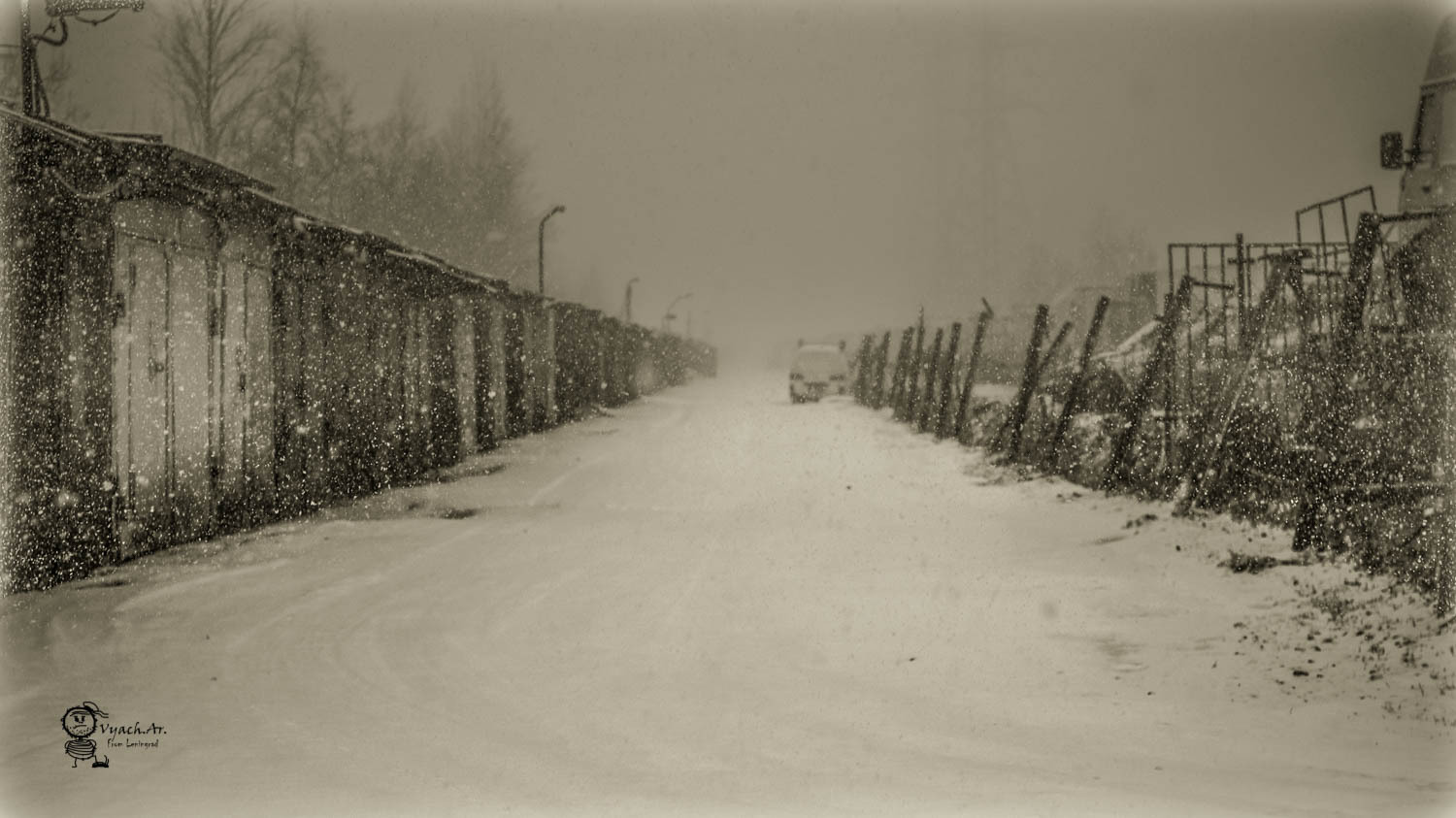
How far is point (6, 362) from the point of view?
934cm

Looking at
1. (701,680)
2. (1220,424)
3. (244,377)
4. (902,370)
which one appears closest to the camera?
(701,680)

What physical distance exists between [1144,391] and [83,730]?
1025cm

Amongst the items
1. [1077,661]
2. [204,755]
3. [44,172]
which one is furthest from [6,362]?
[1077,661]

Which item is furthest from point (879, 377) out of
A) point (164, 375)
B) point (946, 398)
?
point (164, 375)

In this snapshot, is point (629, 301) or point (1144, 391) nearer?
point (1144, 391)

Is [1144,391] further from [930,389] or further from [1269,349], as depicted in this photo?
[930,389]

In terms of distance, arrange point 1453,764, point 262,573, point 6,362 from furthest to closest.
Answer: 1. point 262,573
2. point 6,362
3. point 1453,764

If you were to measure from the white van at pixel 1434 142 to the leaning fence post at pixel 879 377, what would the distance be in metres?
21.1

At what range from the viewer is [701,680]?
21.8 ft

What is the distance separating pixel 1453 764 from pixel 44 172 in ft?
31.7

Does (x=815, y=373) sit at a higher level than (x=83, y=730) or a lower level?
higher

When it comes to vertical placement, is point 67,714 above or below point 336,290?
below

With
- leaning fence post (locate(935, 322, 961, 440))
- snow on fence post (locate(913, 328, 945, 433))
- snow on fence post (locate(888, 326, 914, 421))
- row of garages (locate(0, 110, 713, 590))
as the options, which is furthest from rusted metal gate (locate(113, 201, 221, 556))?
snow on fence post (locate(888, 326, 914, 421))

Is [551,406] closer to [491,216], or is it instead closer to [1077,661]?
[491,216]
